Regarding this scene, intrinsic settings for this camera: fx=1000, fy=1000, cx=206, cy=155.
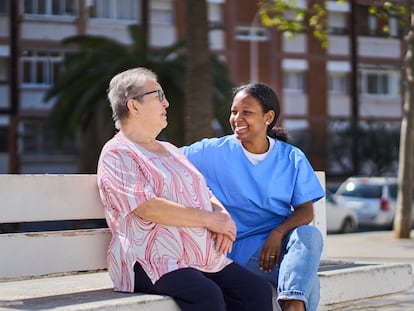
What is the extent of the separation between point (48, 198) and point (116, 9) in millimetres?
38987

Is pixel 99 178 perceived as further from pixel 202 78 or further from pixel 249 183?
pixel 202 78

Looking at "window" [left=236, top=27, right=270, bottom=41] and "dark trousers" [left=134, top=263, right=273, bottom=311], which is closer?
"dark trousers" [left=134, top=263, right=273, bottom=311]

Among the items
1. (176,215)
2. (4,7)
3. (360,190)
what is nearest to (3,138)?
(4,7)

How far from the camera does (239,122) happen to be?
566cm

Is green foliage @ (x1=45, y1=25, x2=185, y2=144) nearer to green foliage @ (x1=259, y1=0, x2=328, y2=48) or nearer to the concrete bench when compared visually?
green foliage @ (x1=259, y1=0, x2=328, y2=48)

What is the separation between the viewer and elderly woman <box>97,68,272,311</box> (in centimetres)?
468

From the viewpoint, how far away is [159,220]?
471 cm

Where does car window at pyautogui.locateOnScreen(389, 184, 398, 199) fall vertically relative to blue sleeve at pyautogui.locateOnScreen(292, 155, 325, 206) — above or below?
below

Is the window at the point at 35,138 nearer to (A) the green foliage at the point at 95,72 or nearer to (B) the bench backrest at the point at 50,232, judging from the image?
(A) the green foliage at the point at 95,72

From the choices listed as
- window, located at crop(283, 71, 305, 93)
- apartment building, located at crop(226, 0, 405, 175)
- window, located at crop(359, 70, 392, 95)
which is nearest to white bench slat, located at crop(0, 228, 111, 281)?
apartment building, located at crop(226, 0, 405, 175)

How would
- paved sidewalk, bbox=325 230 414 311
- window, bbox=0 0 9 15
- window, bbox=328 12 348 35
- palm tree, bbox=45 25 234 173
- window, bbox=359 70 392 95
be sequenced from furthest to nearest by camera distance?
window, bbox=359 70 392 95, window, bbox=328 12 348 35, window, bbox=0 0 9 15, palm tree, bbox=45 25 234 173, paved sidewalk, bbox=325 230 414 311

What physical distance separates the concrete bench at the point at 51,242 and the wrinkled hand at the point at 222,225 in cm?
46

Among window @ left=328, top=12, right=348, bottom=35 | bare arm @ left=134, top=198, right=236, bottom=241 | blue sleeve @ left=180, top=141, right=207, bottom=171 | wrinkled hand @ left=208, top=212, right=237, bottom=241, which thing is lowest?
wrinkled hand @ left=208, top=212, right=237, bottom=241

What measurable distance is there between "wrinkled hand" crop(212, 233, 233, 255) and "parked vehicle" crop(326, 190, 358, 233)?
22.7 metres
